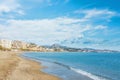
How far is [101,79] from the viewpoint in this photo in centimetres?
3484

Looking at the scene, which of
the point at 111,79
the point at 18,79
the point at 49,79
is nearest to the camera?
the point at 18,79

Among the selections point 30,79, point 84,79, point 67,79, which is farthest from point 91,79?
point 30,79

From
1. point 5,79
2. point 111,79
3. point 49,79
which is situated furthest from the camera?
point 111,79

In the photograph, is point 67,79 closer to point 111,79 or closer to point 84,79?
point 84,79

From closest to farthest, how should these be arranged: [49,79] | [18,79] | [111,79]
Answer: [18,79]
[49,79]
[111,79]

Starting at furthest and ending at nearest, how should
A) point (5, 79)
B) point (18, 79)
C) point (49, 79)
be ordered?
point (49, 79) < point (18, 79) < point (5, 79)

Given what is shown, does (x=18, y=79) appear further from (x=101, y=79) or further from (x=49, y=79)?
(x=101, y=79)

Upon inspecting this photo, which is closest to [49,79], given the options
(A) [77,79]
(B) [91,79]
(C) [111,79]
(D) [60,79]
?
(D) [60,79]

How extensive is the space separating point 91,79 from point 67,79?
11.9 feet

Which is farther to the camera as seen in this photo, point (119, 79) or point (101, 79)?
point (119, 79)

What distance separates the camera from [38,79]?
107ft

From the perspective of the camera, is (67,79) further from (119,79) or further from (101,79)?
(119,79)

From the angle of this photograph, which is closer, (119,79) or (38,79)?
(38,79)

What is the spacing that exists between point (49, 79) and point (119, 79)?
11.4 metres
